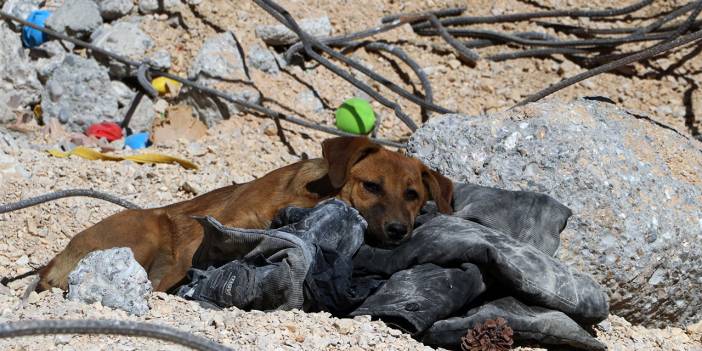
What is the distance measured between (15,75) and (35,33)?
0.49 meters

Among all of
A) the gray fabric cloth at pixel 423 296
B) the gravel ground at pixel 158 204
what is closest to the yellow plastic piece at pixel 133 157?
the gravel ground at pixel 158 204

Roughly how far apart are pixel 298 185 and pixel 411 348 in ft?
5.78

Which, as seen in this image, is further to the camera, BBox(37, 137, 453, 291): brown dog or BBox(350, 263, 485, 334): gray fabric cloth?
BBox(37, 137, 453, 291): brown dog

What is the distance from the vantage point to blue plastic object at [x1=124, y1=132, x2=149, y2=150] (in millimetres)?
9297

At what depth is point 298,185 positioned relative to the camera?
645 centimetres

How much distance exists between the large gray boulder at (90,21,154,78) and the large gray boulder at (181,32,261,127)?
621 mm

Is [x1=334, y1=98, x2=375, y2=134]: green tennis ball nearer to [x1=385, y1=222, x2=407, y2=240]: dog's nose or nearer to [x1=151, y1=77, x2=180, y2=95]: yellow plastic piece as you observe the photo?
[x1=151, y1=77, x2=180, y2=95]: yellow plastic piece

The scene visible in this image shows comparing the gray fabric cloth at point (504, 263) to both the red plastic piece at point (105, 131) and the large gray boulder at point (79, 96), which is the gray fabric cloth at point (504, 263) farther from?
the large gray boulder at point (79, 96)

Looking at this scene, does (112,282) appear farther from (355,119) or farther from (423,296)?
(355,119)

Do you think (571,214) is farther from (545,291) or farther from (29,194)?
(29,194)

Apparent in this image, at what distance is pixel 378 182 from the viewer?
6301 mm

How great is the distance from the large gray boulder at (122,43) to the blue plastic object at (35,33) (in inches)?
19.7

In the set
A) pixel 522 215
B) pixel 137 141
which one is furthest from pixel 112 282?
pixel 137 141

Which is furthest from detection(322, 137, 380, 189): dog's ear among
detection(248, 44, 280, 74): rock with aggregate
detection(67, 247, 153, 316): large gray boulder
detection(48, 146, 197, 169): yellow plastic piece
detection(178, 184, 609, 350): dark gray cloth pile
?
detection(248, 44, 280, 74): rock with aggregate
